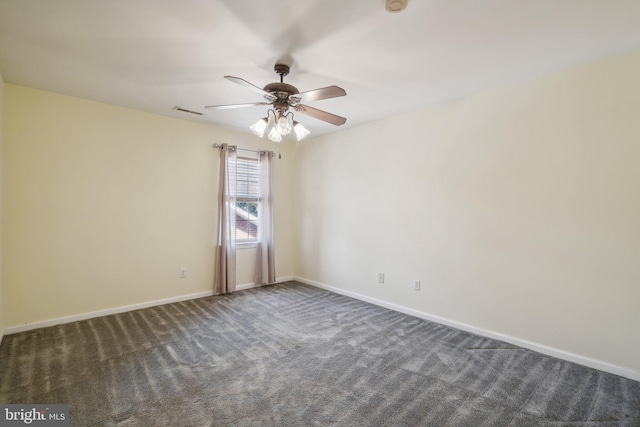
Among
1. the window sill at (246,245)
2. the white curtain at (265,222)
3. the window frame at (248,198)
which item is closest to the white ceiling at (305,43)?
the window frame at (248,198)

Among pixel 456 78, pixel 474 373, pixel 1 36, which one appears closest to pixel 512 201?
pixel 456 78

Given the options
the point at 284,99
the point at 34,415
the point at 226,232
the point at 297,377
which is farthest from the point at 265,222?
the point at 34,415

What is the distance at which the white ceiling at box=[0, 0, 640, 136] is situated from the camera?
6.07 feet

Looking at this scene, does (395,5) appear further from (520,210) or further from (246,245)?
(246,245)

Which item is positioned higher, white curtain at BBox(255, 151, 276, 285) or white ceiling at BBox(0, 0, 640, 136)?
white ceiling at BBox(0, 0, 640, 136)

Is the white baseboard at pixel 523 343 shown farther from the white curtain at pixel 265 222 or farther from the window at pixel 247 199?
the window at pixel 247 199

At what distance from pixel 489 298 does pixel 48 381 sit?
391cm

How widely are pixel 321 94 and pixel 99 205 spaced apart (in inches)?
121

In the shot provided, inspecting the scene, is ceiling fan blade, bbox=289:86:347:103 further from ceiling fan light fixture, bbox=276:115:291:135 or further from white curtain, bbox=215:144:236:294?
white curtain, bbox=215:144:236:294

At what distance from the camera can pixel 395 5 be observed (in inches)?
69.8

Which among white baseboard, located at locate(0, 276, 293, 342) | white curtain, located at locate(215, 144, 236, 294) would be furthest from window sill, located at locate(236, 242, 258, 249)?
white baseboard, located at locate(0, 276, 293, 342)

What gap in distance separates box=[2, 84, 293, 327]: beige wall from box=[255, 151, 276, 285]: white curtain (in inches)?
30.4

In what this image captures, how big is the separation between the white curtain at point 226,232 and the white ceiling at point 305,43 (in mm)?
1394

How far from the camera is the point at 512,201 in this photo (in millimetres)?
2873
